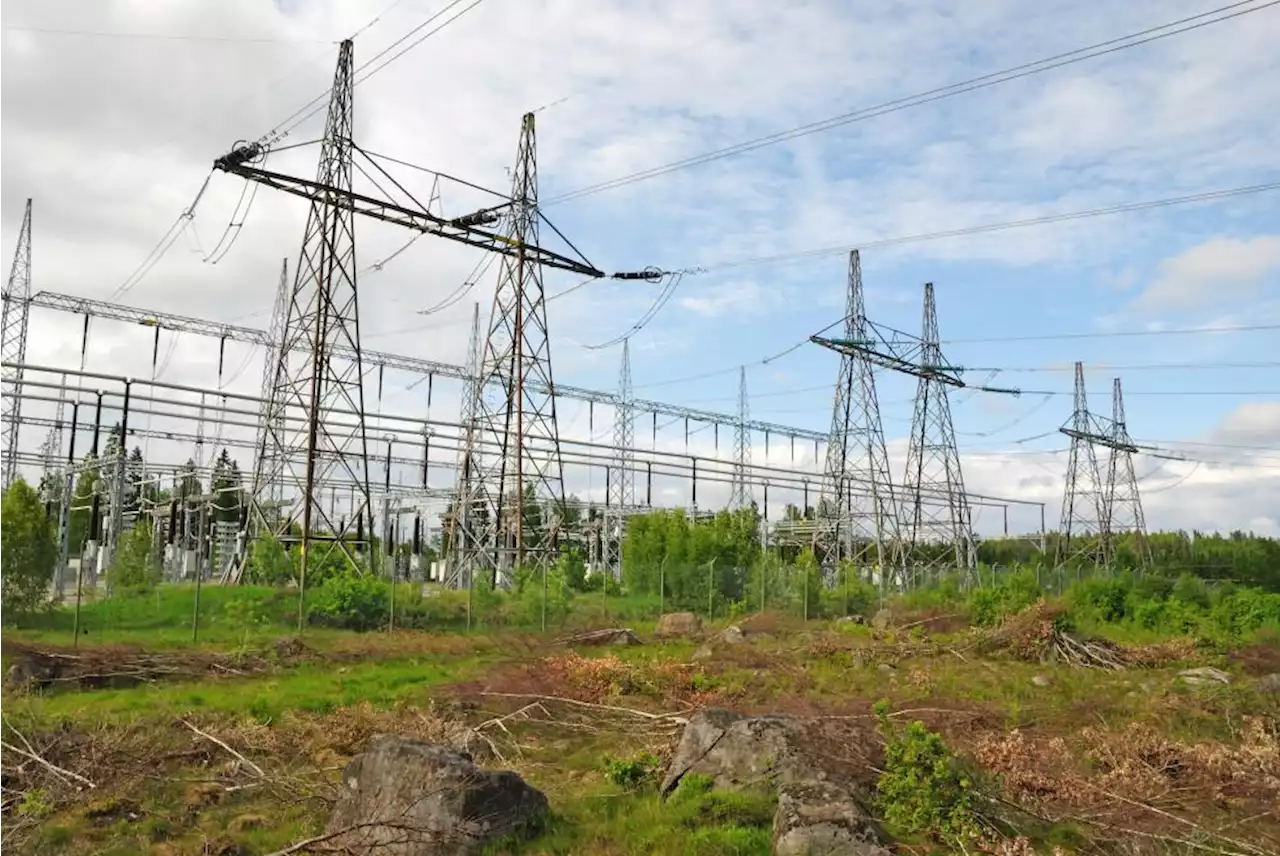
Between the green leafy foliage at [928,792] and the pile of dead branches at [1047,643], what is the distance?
1300 centimetres

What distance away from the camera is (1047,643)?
19.6 meters

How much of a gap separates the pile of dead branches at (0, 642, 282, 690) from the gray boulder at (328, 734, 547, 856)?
800cm

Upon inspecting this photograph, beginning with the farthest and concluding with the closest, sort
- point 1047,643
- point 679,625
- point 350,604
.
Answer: point 679,625 < point 350,604 < point 1047,643

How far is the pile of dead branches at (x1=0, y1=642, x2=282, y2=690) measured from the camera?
1405 centimetres

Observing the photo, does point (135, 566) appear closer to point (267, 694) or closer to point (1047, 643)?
point (267, 694)

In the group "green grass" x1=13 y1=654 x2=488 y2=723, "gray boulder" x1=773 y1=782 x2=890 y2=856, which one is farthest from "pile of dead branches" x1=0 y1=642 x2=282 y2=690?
"gray boulder" x1=773 y1=782 x2=890 y2=856

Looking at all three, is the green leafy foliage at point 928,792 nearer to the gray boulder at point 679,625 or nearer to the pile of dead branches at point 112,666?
→ the pile of dead branches at point 112,666

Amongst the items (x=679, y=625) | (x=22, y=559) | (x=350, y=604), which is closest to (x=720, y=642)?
(x=679, y=625)

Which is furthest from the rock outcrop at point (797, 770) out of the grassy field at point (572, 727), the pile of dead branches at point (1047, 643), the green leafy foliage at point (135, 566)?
the green leafy foliage at point (135, 566)

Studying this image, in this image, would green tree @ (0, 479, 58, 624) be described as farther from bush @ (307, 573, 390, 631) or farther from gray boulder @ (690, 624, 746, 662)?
gray boulder @ (690, 624, 746, 662)

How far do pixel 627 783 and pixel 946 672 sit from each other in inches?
402

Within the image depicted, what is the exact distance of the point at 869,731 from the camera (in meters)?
9.03

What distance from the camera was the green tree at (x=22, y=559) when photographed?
1917 centimetres

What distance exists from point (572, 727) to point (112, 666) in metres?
7.58
